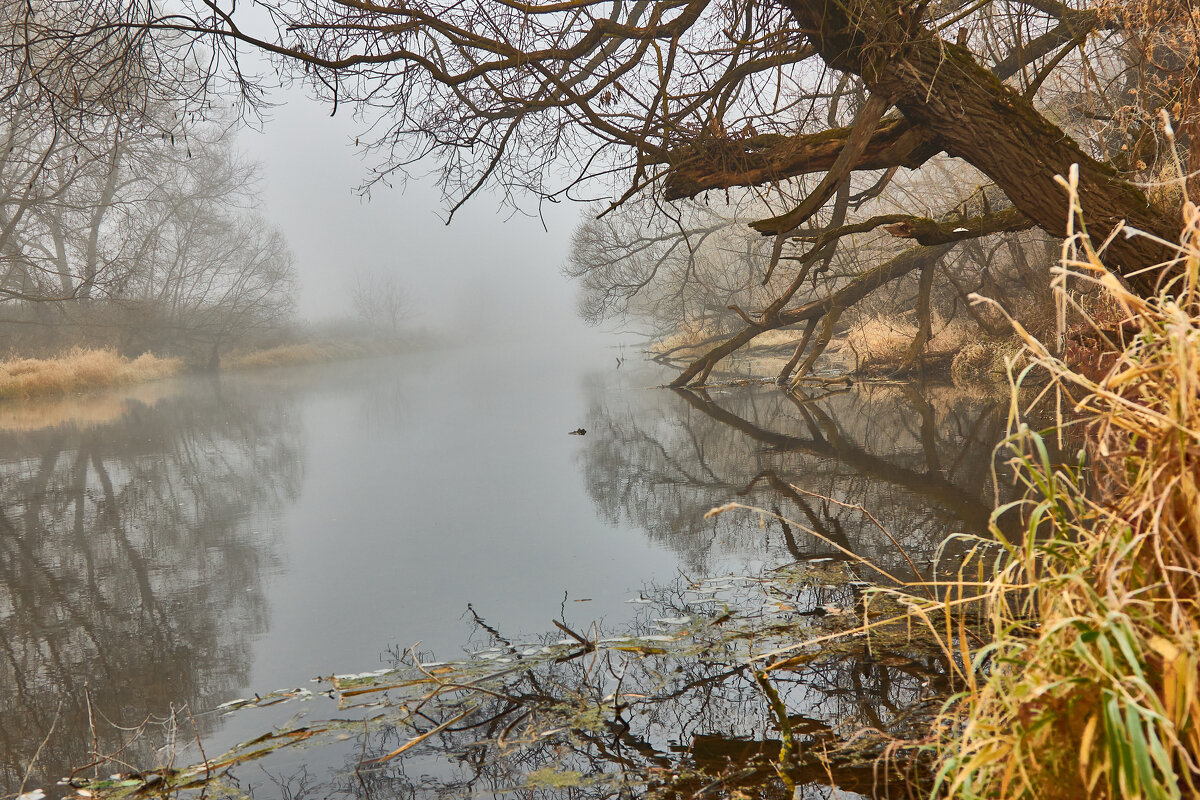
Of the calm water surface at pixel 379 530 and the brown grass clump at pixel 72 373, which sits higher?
the brown grass clump at pixel 72 373

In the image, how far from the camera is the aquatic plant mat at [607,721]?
227 centimetres

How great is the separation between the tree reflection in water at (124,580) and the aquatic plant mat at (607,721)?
16.0 inches

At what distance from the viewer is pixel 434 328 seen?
5625cm

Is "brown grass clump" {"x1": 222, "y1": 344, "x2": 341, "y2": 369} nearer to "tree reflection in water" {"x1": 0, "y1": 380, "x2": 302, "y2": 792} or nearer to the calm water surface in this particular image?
the calm water surface

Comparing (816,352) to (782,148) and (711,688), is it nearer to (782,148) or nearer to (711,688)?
(782,148)

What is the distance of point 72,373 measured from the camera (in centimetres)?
1944

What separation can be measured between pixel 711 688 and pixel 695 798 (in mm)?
713

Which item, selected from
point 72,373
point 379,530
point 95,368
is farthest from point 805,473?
point 95,368

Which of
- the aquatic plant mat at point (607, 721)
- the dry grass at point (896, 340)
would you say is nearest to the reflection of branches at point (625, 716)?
the aquatic plant mat at point (607, 721)

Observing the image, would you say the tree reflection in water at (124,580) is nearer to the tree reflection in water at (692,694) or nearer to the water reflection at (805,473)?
the tree reflection in water at (692,694)

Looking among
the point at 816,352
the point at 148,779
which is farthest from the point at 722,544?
the point at 816,352

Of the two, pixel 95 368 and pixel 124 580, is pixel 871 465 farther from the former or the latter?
pixel 95 368

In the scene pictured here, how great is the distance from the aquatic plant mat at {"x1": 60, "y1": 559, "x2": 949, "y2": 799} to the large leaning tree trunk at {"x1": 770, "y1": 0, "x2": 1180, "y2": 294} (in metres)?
3.09

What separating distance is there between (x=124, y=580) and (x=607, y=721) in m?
3.42
